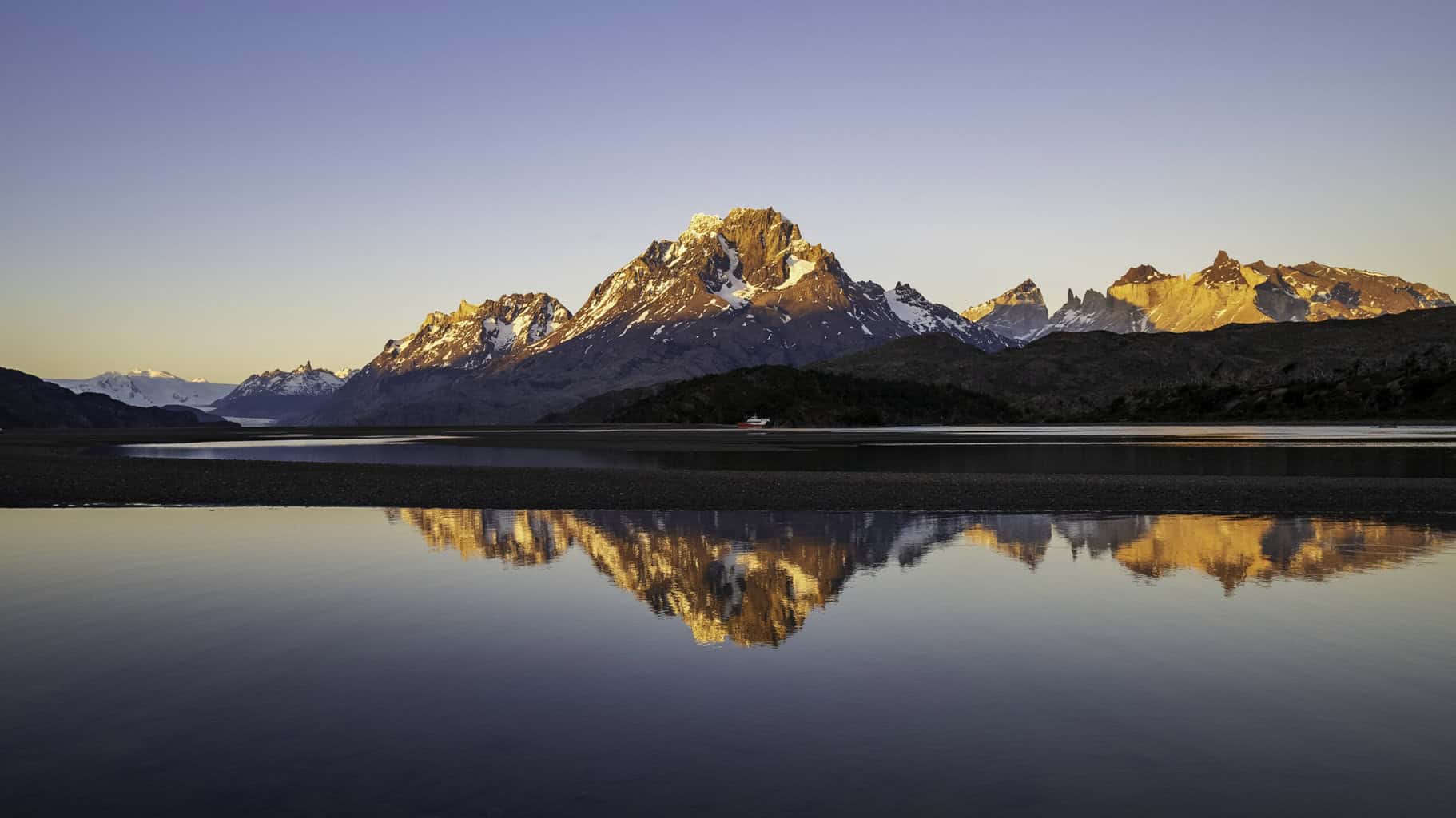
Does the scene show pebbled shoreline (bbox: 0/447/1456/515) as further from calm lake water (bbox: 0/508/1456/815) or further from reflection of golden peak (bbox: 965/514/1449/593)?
calm lake water (bbox: 0/508/1456/815)

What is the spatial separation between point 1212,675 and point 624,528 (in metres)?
21.4

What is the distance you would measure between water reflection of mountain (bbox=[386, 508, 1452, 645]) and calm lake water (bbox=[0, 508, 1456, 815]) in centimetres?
21

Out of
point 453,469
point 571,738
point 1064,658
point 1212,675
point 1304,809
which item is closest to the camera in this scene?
point 1304,809

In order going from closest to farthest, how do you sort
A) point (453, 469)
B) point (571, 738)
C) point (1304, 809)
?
point (1304, 809)
point (571, 738)
point (453, 469)

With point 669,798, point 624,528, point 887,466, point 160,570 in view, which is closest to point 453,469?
point 887,466

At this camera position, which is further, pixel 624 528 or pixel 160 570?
pixel 624 528

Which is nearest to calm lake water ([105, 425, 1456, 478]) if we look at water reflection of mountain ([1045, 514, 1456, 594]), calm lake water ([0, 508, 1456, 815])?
water reflection of mountain ([1045, 514, 1456, 594])

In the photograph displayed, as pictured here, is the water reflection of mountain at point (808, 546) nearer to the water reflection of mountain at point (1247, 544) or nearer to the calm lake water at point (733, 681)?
the water reflection of mountain at point (1247, 544)

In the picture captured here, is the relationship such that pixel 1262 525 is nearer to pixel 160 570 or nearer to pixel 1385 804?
pixel 1385 804

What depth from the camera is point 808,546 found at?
28969mm

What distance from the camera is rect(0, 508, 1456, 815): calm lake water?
422 inches

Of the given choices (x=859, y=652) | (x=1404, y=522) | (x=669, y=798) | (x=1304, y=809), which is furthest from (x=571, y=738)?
(x=1404, y=522)

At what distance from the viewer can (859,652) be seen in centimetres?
1642

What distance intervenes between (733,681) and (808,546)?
46.9 ft
